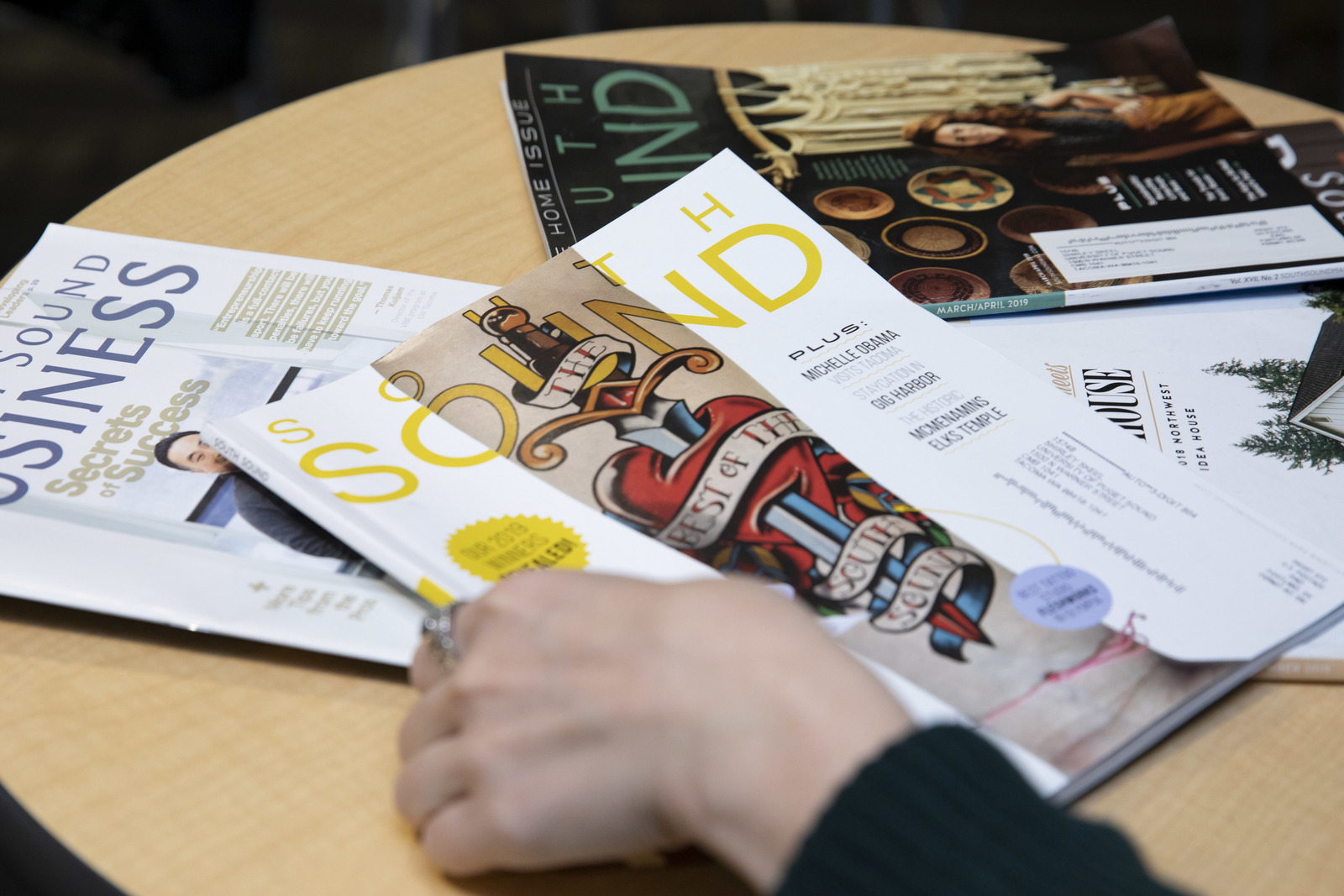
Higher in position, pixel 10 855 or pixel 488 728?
pixel 488 728

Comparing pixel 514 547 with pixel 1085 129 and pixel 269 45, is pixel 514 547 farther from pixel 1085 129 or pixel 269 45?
pixel 269 45

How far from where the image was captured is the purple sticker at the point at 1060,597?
1.22ft

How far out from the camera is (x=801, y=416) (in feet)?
1.48

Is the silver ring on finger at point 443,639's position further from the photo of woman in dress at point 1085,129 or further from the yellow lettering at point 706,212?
the photo of woman in dress at point 1085,129

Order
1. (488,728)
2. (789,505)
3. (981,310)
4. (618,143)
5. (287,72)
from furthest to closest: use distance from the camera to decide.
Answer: (287,72)
(618,143)
(981,310)
(789,505)
(488,728)

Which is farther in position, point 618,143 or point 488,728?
point 618,143

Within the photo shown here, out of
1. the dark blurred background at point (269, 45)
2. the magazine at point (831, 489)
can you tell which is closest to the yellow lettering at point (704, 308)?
the magazine at point (831, 489)

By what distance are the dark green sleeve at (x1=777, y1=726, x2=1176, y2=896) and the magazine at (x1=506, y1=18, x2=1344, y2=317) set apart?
295 mm

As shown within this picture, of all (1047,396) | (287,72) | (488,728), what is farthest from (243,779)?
(287,72)

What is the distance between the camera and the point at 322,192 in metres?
0.63

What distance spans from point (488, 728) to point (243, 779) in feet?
0.32

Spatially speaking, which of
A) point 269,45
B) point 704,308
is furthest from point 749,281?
point 269,45

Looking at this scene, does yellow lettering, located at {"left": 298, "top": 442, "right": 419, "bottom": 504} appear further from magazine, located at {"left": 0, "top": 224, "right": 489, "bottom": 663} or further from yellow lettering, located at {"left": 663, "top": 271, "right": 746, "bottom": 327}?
yellow lettering, located at {"left": 663, "top": 271, "right": 746, "bottom": 327}

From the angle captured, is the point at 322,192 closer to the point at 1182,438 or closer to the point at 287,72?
the point at 1182,438
